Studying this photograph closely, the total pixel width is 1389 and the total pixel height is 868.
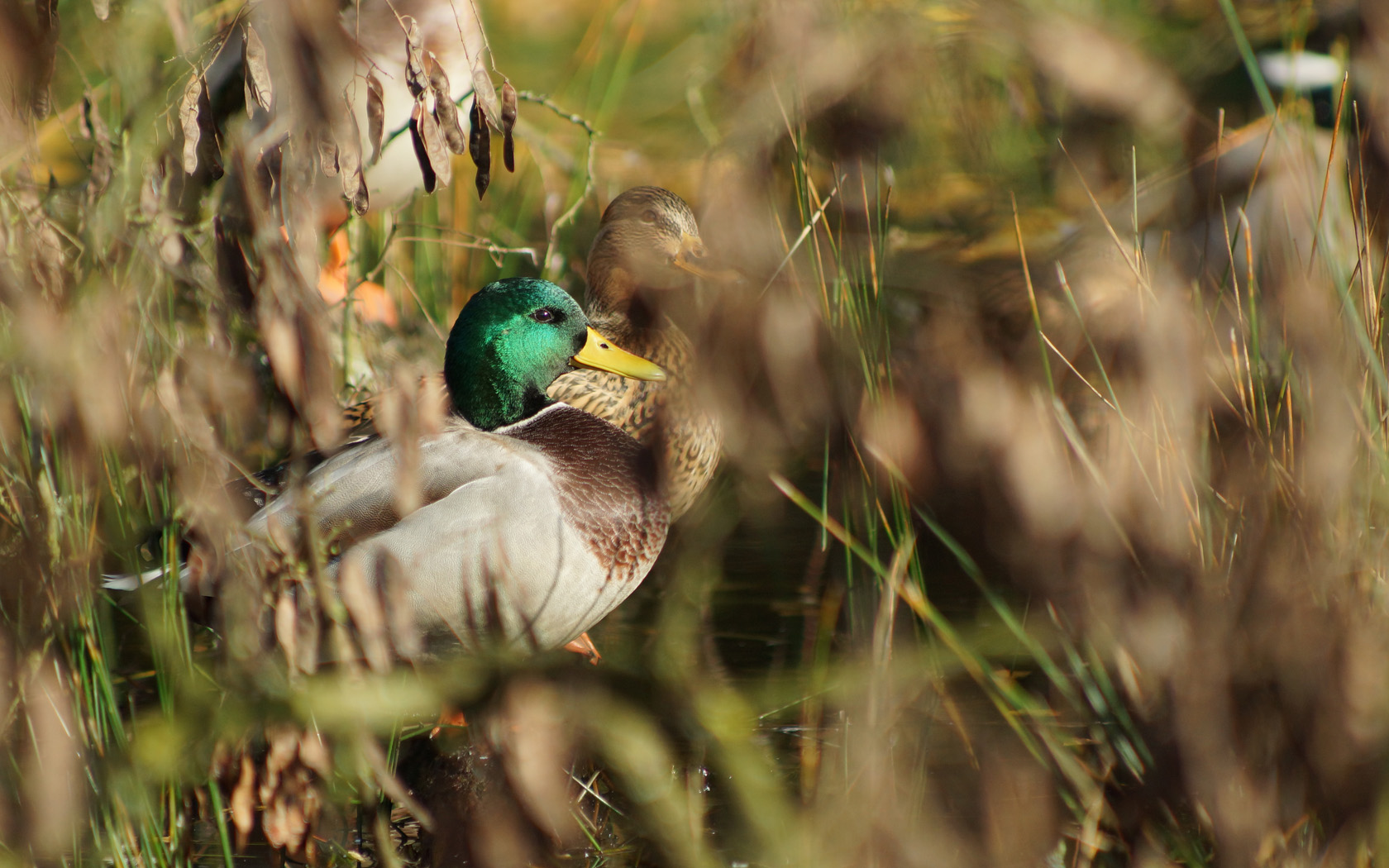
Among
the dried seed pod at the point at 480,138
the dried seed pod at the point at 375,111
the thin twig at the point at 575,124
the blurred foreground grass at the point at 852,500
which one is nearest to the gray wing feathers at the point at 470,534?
the blurred foreground grass at the point at 852,500

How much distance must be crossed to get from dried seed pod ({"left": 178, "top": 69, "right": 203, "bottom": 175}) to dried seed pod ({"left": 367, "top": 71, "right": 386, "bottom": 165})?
157 mm

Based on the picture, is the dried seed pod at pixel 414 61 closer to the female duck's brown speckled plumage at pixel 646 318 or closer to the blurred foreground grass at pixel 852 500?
the blurred foreground grass at pixel 852 500

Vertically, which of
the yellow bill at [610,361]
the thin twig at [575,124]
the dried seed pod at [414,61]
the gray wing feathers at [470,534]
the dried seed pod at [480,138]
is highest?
the dried seed pod at [414,61]

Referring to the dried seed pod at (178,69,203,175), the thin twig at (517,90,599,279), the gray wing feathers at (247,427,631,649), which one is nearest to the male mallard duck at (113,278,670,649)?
the gray wing feathers at (247,427,631,649)

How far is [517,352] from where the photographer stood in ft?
8.54

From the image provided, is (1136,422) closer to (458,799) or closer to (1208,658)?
(1208,658)

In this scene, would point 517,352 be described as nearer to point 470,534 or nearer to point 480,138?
point 470,534

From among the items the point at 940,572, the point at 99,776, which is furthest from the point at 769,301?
the point at 940,572

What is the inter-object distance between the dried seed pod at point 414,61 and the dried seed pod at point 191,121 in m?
0.20

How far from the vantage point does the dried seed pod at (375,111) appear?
4.18 ft

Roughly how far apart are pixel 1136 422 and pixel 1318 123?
8.73 ft

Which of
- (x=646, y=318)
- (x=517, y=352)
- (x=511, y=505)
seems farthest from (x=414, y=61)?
(x=646, y=318)

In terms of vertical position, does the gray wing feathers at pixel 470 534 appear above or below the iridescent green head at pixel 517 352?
below

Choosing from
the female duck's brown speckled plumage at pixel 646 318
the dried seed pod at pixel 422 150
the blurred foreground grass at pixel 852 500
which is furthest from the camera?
the female duck's brown speckled plumage at pixel 646 318
